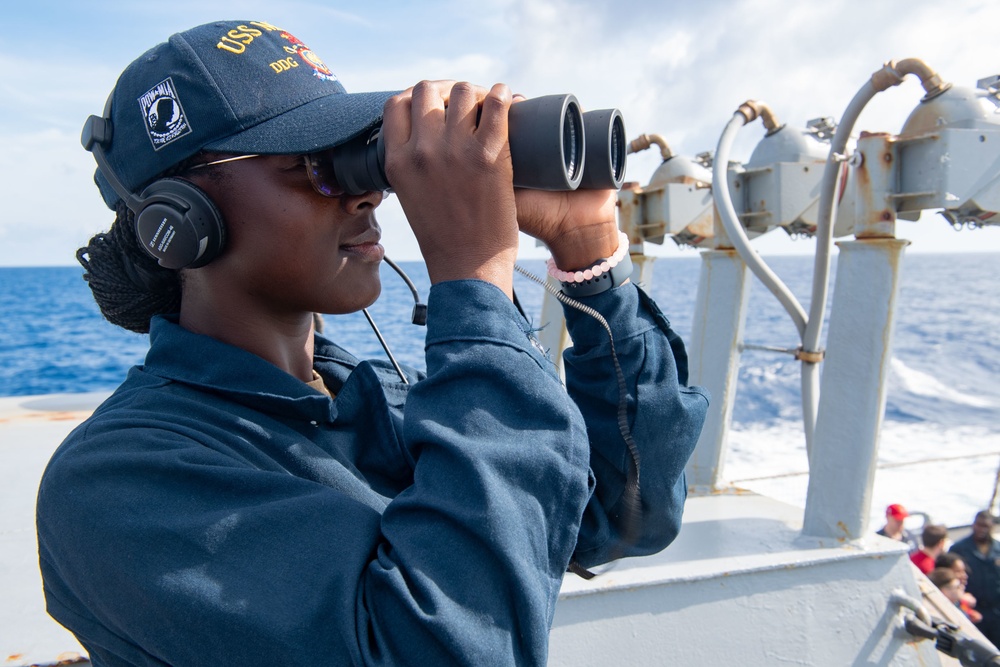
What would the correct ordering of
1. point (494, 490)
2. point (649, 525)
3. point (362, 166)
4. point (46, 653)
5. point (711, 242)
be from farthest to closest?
1. point (711, 242)
2. point (46, 653)
3. point (649, 525)
4. point (362, 166)
5. point (494, 490)

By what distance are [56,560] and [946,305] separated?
42631 millimetres

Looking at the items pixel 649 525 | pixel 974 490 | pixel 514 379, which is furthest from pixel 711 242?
pixel 974 490

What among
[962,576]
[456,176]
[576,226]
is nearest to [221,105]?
[456,176]

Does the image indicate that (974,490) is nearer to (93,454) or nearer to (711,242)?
(711,242)

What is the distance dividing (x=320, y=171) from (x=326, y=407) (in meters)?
0.31

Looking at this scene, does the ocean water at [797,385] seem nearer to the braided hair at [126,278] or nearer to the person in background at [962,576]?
the braided hair at [126,278]

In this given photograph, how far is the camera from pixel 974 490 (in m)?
8.95

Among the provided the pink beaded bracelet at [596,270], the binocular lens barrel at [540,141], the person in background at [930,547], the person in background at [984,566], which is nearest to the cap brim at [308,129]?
the binocular lens barrel at [540,141]

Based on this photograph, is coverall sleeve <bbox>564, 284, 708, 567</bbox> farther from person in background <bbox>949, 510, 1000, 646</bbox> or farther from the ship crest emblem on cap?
person in background <bbox>949, 510, 1000, 646</bbox>

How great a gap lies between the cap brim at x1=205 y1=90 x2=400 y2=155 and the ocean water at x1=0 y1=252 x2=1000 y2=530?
440 mm

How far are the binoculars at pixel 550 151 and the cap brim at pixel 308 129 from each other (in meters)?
0.02

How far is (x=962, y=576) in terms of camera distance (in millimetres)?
4859

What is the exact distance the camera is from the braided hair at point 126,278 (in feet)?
4.16

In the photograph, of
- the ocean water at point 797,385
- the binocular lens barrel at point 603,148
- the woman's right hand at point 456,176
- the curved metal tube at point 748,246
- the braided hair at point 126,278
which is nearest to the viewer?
the woman's right hand at point 456,176
